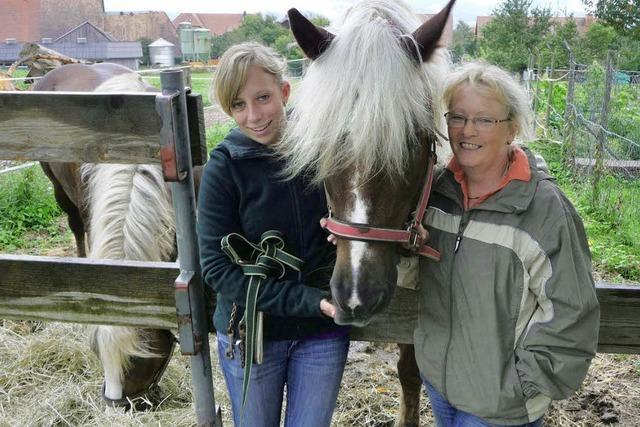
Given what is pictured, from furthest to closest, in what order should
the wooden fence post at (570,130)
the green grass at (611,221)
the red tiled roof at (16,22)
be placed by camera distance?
the red tiled roof at (16,22), the wooden fence post at (570,130), the green grass at (611,221)

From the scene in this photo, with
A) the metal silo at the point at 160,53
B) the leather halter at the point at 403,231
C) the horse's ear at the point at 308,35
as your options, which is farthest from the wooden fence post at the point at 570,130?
the metal silo at the point at 160,53

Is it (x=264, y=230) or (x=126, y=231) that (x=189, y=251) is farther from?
(x=126, y=231)

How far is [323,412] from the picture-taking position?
1870 millimetres

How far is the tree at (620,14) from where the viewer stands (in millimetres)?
23172

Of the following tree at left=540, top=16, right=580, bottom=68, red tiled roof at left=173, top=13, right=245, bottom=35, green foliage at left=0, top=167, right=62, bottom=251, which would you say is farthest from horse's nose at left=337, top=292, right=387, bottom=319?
red tiled roof at left=173, top=13, right=245, bottom=35

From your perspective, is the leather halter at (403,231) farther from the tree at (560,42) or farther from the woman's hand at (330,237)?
the tree at (560,42)

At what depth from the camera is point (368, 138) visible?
4.91ft

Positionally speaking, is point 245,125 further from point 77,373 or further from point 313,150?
point 77,373

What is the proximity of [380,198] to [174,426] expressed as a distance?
6.20 feet

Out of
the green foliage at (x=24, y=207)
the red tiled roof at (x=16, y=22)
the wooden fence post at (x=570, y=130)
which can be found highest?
the red tiled roof at (x=16, y=22)

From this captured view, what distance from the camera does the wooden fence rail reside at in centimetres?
200

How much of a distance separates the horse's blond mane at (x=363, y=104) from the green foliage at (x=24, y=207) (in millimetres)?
5301

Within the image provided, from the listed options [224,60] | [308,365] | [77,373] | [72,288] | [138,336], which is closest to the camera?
[224,60]

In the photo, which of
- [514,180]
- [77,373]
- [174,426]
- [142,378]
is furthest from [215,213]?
[77,373]
